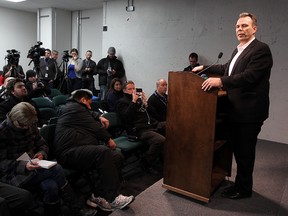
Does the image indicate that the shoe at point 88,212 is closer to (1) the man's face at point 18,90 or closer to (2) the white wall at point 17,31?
(1) the man's face at point 18,90

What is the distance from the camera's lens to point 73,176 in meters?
2.40

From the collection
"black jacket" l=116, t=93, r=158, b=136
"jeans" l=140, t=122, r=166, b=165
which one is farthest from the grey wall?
"jeans" l=140, t=122, r=166, b=165

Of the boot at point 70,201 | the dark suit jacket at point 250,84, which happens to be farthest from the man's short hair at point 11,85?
the dark suit jacket at point 250,84

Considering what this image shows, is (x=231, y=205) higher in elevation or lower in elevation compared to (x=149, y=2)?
lower

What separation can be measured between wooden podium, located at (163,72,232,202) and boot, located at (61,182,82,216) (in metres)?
→ 0.74

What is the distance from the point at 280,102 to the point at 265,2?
169cm

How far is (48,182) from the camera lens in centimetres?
202

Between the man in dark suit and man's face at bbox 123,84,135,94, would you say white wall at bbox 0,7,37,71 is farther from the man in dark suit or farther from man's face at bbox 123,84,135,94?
the man in dark suit

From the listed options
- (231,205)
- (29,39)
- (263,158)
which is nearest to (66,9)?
(29,39)

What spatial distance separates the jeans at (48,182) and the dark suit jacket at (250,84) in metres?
1.41

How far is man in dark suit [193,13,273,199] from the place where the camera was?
1.99m

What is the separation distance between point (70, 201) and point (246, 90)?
159cm

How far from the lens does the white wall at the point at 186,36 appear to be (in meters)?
4.59

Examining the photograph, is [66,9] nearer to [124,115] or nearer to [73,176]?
[124,115]
